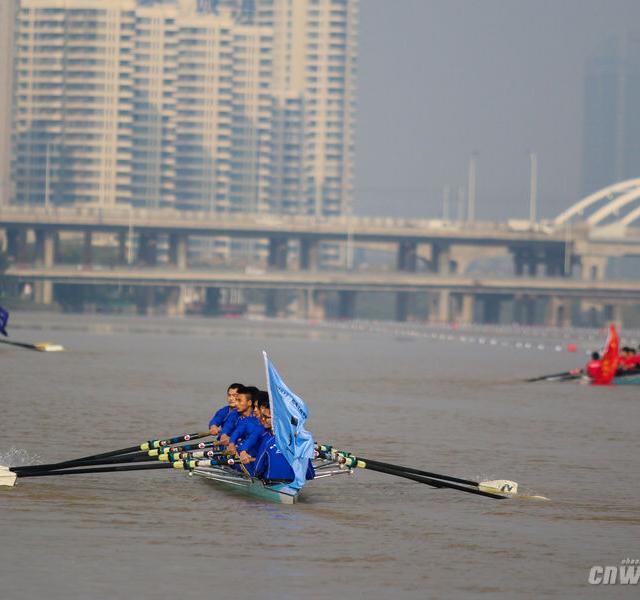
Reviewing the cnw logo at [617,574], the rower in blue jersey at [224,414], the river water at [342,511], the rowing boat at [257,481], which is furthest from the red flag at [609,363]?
the cnw logo at [617,574]

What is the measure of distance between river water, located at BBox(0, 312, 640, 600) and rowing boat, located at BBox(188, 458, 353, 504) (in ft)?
0.77

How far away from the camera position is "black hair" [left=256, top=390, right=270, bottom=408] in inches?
1110

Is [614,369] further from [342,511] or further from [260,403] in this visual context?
[342,511]

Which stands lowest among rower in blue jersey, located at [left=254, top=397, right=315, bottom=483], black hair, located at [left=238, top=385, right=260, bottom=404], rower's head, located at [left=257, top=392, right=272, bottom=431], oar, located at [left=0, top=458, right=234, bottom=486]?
oar, located at [left=0, top=458, right=234, bottom=486]

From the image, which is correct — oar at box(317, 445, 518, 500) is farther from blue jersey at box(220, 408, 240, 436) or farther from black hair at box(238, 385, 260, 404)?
blue jersey at box(220, 408, 240, 436)

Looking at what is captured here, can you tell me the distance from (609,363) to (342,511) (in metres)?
36.7

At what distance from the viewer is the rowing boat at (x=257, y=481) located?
26.4m

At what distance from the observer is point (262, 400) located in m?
28.3

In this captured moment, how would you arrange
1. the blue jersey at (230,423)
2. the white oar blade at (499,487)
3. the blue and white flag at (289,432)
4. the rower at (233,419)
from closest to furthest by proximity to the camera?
the blue and white flag at (289,432) < the white oar blade at (499,487) < the rower at (233,419) < the blue jersey at (230,423)

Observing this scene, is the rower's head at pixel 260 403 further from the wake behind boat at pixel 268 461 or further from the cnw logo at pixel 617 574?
the cnw logo at pixel 617 574

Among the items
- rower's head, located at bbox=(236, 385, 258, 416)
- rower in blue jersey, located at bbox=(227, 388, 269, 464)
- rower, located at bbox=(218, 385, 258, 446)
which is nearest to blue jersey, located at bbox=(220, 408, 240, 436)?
rower, located at bbox=(218, 385, 258, 446)

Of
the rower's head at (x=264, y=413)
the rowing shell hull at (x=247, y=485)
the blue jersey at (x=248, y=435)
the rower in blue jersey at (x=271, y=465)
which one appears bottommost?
the rowing shell hull at (x=247, y=485)

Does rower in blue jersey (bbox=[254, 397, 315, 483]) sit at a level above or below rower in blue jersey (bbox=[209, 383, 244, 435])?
below

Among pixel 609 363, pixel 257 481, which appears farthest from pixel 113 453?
pixel 609 363
